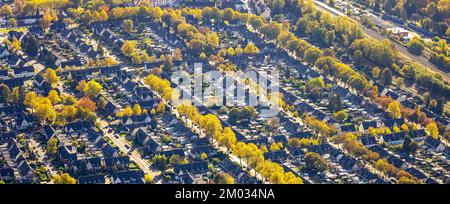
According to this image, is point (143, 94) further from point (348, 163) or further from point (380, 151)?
point (380, 151)

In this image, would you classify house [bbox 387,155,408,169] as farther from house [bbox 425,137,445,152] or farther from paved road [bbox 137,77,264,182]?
paved road [bbox 137,77,264,182]

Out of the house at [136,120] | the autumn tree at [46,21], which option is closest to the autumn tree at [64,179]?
the house at [136,120]

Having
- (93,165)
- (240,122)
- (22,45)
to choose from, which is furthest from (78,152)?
(22,45)

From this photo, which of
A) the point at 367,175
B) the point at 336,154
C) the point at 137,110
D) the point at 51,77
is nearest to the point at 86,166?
the point at 137,110

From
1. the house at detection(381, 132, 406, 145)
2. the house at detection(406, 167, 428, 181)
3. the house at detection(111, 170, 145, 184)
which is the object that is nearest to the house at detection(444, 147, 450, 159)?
the house at detection(381, 132, 406, 145)

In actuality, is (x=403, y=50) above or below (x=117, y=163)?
above

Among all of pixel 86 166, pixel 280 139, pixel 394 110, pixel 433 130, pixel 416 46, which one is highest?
pixel 416 46
